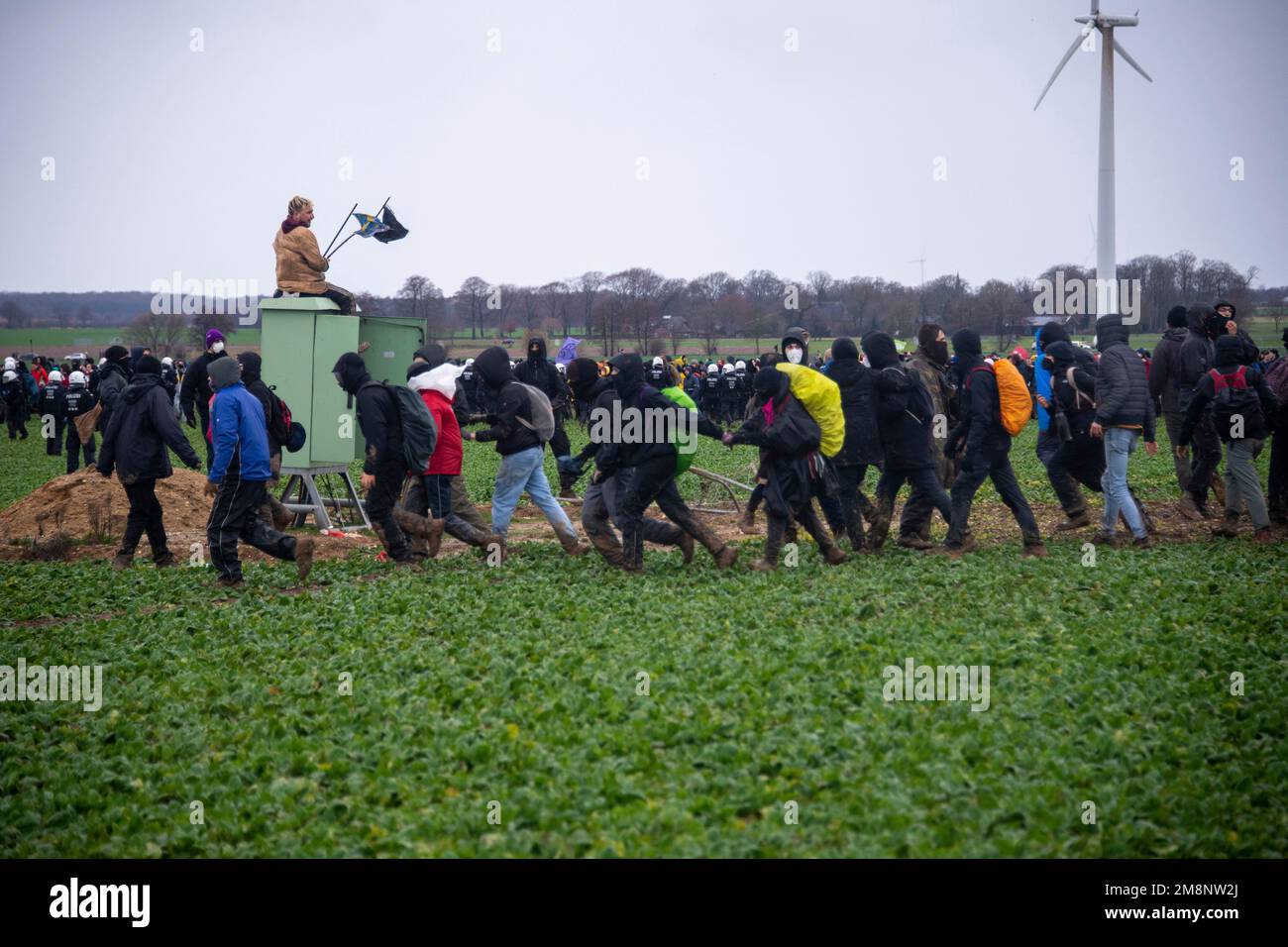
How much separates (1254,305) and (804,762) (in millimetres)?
79667

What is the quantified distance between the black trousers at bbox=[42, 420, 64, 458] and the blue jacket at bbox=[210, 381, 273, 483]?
2221 centimetres

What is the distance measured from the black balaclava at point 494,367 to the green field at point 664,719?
7.74 ft

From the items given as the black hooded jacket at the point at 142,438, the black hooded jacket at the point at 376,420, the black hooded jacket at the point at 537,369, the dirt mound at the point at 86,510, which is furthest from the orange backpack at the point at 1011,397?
the dirt mound at the point at 86,510

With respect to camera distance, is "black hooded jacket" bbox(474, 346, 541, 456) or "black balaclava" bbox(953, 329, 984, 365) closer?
"black hooded jacket" bbox(474, 346, 541, 456)

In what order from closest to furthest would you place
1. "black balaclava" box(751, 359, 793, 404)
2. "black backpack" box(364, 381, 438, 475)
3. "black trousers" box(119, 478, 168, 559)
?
"black balaclava" box(751, 359, 793, 404) → "black backpack" box(364, 381, 438, 475) → "black trousers" box(119, 478, 168, 559)

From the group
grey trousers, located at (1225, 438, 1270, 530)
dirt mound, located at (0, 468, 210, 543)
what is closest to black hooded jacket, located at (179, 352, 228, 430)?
dirt mound, located at (0, 468, 210, 543)

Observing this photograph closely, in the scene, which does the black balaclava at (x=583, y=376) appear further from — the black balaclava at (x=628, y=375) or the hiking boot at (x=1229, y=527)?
the hiking boot at (x=1229, y=527)

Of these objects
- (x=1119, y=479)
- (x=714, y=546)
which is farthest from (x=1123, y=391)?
(x=714, y=546)

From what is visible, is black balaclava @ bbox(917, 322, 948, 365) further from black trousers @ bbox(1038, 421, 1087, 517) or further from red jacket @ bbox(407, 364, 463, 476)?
red jacket @ bbox(407, 364, 463, 476)

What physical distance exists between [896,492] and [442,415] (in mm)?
4817

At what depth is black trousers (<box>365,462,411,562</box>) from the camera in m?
12.3

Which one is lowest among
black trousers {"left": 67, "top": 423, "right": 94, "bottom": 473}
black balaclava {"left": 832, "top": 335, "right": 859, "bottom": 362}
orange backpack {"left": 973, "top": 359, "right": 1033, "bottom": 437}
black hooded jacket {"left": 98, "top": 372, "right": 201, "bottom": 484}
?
Result: black trousers {"left": 67, "top": 423, "right": 94, "bottom": 473}

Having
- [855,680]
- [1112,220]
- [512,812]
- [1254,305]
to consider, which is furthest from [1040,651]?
[1254,305]
